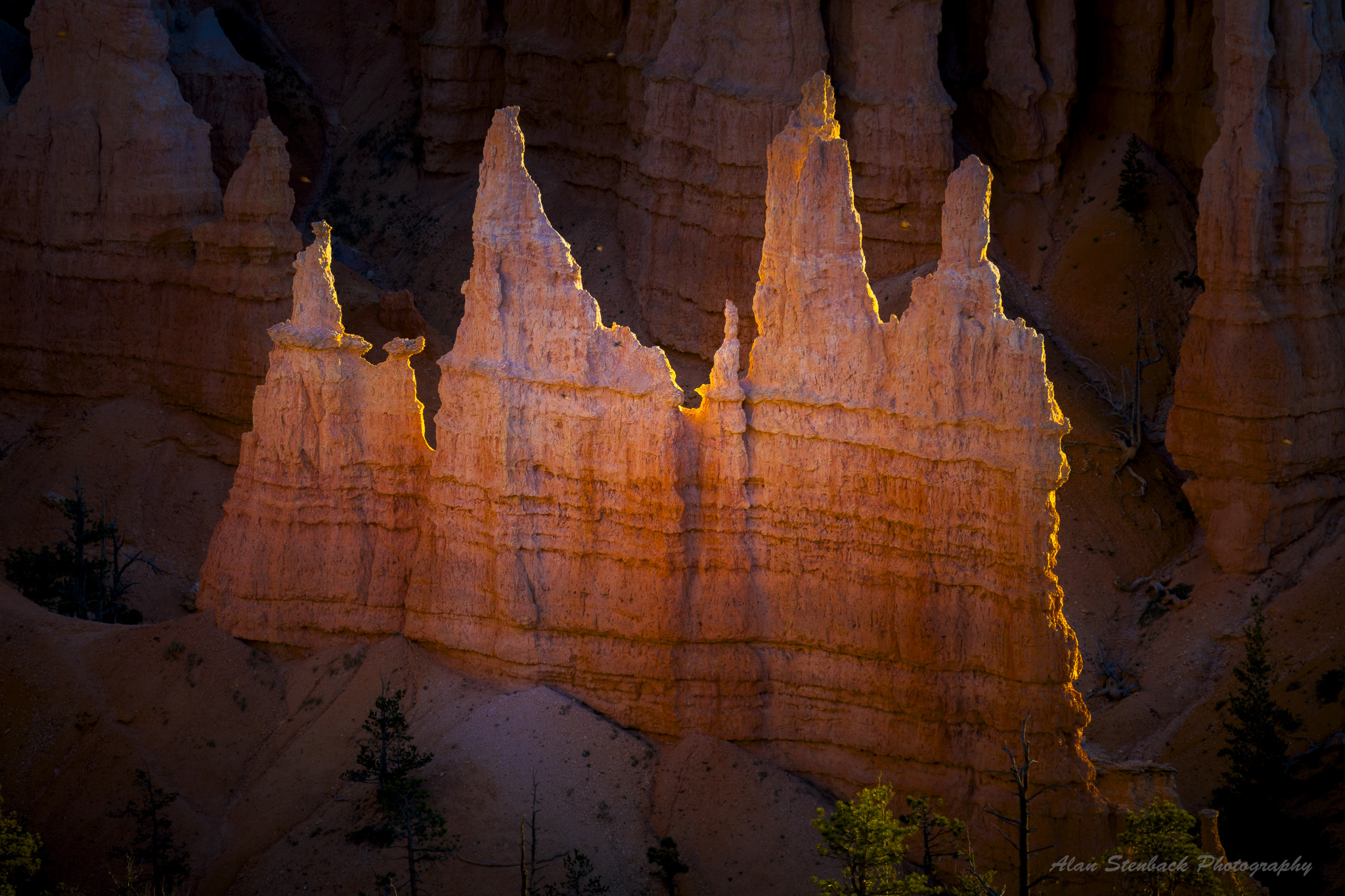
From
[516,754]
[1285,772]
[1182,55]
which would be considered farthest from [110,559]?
[1182,55]

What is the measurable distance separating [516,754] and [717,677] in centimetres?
423

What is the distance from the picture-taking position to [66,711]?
4066 cm

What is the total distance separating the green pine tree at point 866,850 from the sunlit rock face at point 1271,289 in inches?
868

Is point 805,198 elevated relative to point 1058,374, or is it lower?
lower

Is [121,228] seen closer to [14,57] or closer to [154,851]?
[14,57]

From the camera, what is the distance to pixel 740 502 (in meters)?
38.2

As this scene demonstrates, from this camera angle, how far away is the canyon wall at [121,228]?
185 feet

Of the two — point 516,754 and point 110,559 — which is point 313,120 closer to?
point 110,559

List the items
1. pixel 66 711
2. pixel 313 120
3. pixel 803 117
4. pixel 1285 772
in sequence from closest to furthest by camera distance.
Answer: pixel 803 117 < pixel 66 711 < pixel 1285 772 < pixel 313 120

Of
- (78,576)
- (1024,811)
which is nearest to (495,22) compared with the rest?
(78,576)

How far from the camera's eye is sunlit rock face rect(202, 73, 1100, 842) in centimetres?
3656

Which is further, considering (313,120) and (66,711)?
(313,120)

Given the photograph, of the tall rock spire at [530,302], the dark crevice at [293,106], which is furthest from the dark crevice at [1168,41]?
the dark crevice at [293,106]

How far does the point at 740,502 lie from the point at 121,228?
2702 cm
